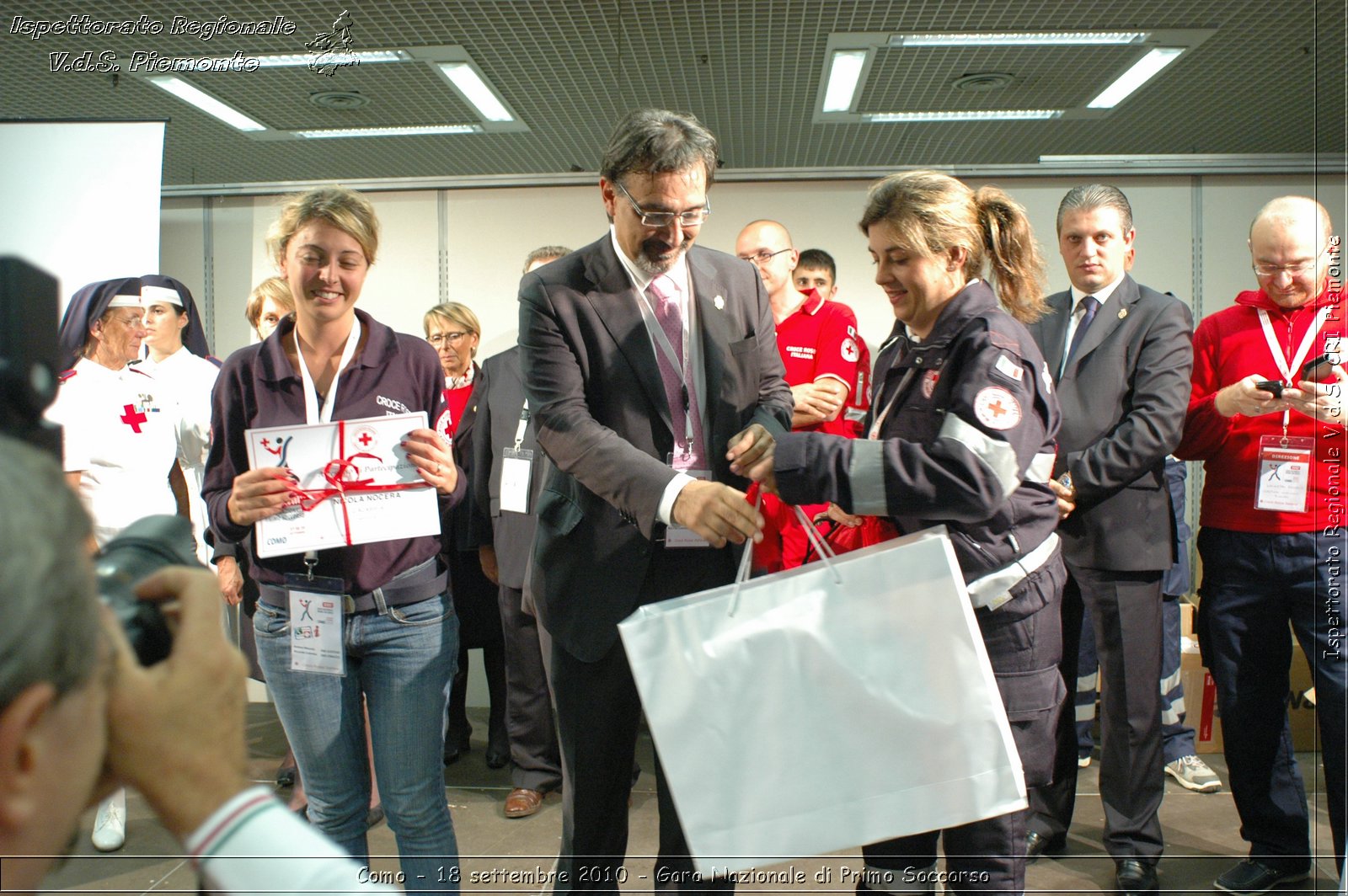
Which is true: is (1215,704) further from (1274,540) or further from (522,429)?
(522,429)

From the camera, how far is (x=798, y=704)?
129cm

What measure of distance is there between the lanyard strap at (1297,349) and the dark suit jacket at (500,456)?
221 cm

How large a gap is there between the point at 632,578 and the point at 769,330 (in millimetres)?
566

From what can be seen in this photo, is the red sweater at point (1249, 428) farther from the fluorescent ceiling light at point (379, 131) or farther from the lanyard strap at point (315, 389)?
the fluorescent ceiling light at point (379, 131)

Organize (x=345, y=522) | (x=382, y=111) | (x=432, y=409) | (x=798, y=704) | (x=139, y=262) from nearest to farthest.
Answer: (x=139, y=262) → (x=798, y=704) → (x=345, y=522) → (x=432, y=409) → (x=382, y=111)

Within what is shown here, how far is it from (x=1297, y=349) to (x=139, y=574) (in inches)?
110

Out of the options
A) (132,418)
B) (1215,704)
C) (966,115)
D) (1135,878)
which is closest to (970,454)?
(132,418)

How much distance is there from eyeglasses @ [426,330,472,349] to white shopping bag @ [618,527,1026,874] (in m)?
2.52

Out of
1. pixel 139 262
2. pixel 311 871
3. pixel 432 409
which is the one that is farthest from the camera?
pixel 432 409

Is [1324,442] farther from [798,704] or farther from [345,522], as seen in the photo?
[345,522]

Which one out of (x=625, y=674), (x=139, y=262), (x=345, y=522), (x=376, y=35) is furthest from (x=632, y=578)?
(x=376, y=35)

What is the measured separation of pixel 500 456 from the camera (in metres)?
3.35

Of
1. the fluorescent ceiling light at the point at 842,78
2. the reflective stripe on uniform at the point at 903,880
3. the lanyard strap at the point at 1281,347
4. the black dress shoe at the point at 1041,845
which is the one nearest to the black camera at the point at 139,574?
the reflective stripe on uniform at the point at 903,880

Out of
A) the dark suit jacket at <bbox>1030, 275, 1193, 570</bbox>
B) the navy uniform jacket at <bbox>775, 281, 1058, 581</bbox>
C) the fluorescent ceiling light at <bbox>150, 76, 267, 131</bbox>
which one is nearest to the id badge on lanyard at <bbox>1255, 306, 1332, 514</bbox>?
the dark suit jacket at <bbox>1030, 275, 1193, 570</bbox>
